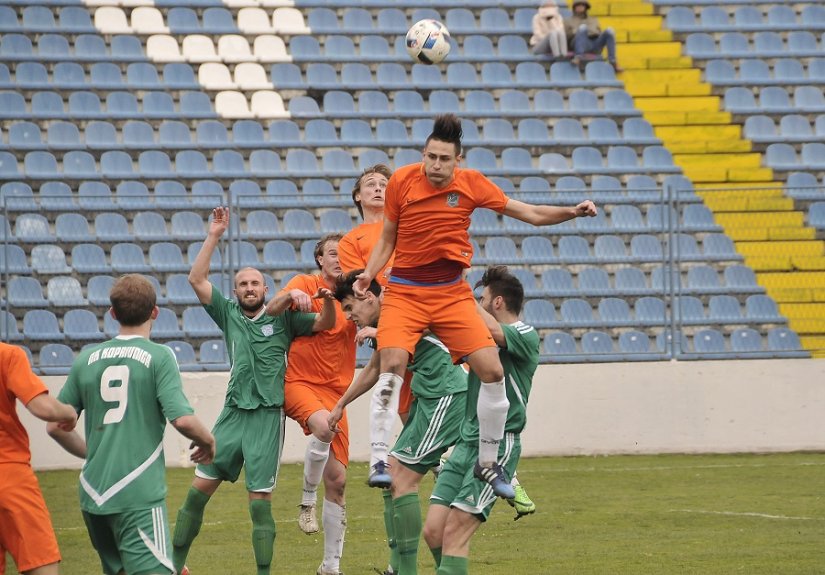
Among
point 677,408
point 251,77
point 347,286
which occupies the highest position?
point 251,77

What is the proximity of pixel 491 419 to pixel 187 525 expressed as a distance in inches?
81.4

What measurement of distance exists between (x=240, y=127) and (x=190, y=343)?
14.0ft

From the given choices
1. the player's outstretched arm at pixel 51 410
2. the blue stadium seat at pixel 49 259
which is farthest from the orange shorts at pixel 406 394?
the blue stadium seat at pixel 49 259

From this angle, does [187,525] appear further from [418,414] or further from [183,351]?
[183,351]

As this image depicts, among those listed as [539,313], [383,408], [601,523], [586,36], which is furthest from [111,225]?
[383,408]

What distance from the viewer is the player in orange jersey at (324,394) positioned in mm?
8188

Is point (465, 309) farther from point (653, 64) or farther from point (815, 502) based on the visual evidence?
point (653, 64)

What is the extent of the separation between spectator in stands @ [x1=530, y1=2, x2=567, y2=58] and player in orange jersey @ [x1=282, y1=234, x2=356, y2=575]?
38.0 feet

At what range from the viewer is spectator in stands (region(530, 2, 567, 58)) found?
63.1 feet

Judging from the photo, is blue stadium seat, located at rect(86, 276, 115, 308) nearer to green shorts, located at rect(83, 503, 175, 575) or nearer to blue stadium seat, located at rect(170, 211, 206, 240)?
blue stadium seat, located at rect(170, 211, 206, 240)

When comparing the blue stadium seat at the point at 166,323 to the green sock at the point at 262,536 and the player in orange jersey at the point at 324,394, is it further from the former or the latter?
the green sock at the point at 262,536

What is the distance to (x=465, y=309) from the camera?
713cm

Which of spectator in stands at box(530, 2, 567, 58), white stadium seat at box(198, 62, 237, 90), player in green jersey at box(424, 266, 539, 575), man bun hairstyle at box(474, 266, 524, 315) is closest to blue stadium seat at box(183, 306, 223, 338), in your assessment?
white stadium seat at box(198, 62, 237, 90)

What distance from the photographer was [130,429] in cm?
573
